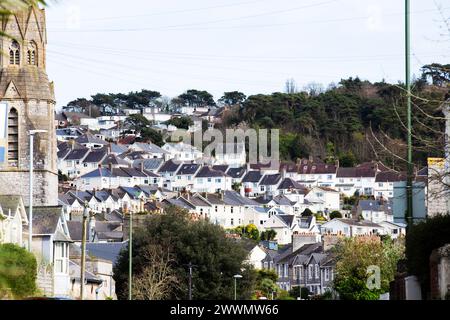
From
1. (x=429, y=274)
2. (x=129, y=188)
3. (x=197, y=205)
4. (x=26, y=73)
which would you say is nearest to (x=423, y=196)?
(x=429, y=274)

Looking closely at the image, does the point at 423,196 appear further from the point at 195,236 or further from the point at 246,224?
the point at 246,224

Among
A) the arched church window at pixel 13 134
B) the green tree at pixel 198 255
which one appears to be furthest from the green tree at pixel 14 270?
the arched church window at pixel 13 134

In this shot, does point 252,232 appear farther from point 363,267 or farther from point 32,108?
point 363,267

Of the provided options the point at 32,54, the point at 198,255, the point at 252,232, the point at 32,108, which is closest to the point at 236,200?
the point at 252,232

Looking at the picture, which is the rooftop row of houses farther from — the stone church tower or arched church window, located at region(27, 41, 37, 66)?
arched church window, located at region(27, 41, 37, 66)

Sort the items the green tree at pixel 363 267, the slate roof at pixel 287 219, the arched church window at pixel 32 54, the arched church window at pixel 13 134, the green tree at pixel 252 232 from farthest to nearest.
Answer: the slate roof at pixel 287 219, the green tree at pixel 252 232, the arched church window at pixel 32 54, the arched church window at pixel 13 134, the green tree at pixel 363 267

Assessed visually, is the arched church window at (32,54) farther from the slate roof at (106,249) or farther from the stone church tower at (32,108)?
the slate roof at (106,249)

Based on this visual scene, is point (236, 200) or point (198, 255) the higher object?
point (236, 200)

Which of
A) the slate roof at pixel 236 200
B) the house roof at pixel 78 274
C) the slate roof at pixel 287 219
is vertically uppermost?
the slate roof at pixel 236 200
